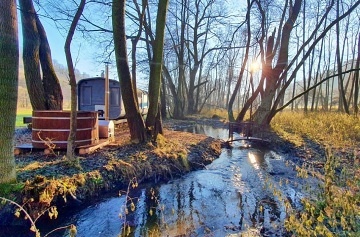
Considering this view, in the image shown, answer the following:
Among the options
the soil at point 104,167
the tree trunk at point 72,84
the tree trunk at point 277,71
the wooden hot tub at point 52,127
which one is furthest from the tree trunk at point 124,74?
the tree trunk at point 277,71

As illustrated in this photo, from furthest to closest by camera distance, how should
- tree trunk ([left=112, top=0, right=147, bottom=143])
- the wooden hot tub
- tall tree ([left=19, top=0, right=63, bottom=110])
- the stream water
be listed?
tall tree ([left=19, top=0, right=63, bottom=110]) < tree trunk ([left=112, top=0, right=147, bottom=143]) < the wooden hot tub < the stream water

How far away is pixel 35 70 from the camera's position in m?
8.80

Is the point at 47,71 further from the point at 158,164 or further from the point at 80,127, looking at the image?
the point at 158,164

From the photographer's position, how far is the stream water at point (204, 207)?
4.06 metres

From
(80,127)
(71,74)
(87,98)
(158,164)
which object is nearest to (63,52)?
(71,74)

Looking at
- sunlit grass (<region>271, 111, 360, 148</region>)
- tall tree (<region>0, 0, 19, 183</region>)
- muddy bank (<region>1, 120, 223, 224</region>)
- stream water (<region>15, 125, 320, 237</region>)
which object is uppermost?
tall tree (<region>0, 0, 19, 183</region>)

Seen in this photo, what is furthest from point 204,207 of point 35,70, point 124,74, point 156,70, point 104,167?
point 35,70

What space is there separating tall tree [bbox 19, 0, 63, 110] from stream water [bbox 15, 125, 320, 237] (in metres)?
5.17

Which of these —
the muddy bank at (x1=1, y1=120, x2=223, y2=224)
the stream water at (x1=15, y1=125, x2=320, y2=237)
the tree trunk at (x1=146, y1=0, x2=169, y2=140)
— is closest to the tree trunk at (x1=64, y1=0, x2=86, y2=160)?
the muddy bank at (x1=1, y1=120, x2=223, y2=224)

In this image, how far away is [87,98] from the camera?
14438 mm

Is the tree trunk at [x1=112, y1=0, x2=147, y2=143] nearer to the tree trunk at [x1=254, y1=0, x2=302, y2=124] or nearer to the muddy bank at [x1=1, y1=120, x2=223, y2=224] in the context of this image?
the muddy bank at [x1=1, y1=120, x2=223, y2=224]

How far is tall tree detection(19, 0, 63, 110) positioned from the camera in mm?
8688

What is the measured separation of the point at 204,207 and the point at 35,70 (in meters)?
7.21

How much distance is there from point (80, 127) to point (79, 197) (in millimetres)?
2176
